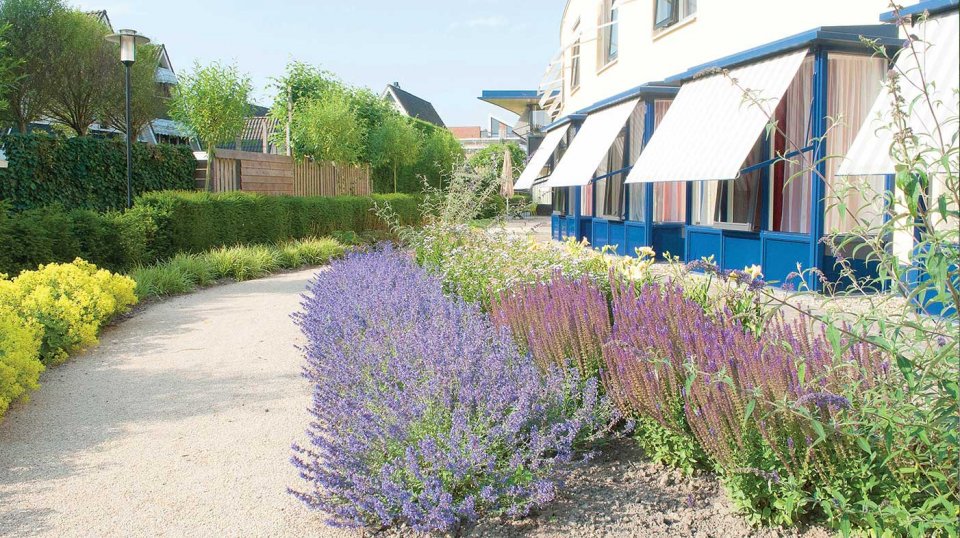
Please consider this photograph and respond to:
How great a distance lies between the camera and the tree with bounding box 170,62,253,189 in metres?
16.5

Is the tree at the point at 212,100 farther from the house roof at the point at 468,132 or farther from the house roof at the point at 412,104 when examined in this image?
the house roof at the point at 468,132

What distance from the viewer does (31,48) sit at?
25969 mm

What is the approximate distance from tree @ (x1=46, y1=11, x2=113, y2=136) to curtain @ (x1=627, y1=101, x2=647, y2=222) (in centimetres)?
2134

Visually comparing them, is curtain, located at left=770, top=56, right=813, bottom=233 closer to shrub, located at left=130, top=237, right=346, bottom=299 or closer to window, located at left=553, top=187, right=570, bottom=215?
shrub, located at left=130, top=237, right=346, bottom=299

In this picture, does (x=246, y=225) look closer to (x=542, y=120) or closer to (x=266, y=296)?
(x=266, y=296)

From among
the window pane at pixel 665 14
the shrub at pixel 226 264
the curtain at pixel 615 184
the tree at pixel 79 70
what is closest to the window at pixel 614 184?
the curtain at pixel 615 184

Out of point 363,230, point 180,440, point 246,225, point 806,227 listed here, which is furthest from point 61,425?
point 363,230

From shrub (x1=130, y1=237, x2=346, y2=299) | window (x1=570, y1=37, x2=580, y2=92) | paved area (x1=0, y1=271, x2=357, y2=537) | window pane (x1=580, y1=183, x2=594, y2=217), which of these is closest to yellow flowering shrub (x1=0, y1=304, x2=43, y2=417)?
paved area (x1=0, y1=271, x2=357, y2=537)

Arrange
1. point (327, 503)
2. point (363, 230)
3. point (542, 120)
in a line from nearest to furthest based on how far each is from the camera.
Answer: point (327, 503)
point (363, 230)
point (542, 120)

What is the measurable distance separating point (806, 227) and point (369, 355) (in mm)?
5764

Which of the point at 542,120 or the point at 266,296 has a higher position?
the point at 542,120

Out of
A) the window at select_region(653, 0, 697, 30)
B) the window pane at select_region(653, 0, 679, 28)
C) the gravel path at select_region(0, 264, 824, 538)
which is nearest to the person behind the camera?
the gravel path at select_region(0, 264, 824, 538)

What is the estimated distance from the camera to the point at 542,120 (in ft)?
122

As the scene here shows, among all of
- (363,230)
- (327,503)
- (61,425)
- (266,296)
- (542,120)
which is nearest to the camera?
(327,503)
